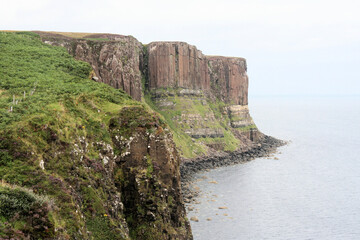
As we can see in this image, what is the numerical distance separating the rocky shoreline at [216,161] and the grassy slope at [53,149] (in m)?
36.0

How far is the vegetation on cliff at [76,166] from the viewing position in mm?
24469

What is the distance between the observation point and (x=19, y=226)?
72.5 ft

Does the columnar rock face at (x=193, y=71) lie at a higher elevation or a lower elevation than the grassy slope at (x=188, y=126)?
higher

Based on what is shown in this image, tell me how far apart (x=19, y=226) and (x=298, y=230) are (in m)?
45.8

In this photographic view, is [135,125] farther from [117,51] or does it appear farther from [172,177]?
[117,51]

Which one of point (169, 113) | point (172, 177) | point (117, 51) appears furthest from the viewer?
point (169, 113)

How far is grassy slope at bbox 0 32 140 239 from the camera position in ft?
77.5

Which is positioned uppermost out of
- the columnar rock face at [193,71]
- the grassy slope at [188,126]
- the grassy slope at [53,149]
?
the columnar rock face at [193,71]

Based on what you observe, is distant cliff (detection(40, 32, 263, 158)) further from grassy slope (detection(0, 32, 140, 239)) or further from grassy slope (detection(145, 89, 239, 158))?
grassy slope (detection(0, 32, 140, 239))

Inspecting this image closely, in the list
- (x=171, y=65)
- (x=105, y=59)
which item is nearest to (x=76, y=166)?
(x=105, y=59)

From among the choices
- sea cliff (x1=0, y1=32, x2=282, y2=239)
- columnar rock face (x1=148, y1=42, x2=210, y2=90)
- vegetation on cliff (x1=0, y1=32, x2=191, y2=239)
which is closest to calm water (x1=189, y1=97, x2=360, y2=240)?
sea cliff (x1=0, y1=32, x2=282, y2=239)

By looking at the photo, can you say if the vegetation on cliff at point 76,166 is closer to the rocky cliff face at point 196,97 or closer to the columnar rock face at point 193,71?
the rocky cliff face at point 196,97

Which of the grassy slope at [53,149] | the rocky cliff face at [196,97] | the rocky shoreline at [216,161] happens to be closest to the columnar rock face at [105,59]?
the rocky shoreline at [216,161]

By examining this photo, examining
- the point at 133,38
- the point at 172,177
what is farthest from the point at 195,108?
the point at 172,177
